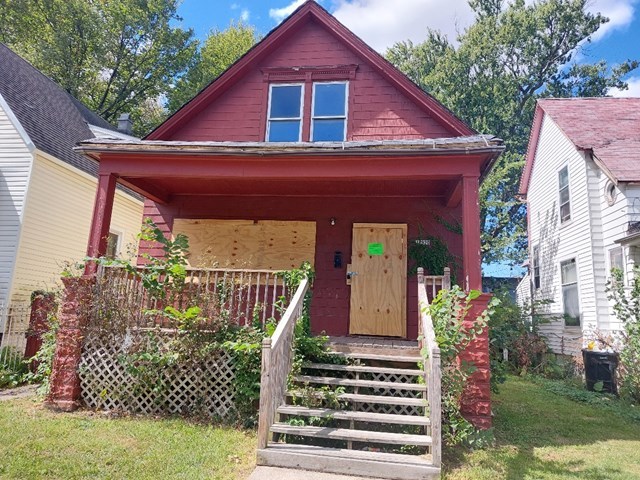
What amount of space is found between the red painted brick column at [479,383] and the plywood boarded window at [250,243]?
12.5ft

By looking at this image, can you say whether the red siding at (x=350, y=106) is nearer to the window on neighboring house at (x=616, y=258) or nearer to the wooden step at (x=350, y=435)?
the window on neighboring house at (x=616, y=258)

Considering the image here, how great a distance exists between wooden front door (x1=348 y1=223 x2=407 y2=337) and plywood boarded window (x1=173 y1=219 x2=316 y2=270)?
997mm

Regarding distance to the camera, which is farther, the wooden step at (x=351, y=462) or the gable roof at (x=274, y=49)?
the gable roof at (x=274, y=49)

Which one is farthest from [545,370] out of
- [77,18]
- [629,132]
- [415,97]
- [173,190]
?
[77,18]

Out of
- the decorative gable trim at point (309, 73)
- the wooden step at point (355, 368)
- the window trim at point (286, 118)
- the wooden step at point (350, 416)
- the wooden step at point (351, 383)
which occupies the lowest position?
the wooden step at point (350, 416)

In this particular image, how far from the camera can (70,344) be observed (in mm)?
5582

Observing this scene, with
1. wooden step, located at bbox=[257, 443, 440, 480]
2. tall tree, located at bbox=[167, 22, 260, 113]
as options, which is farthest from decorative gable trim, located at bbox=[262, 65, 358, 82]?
tall tree, located at bbox=[167, 22, 260, 113]

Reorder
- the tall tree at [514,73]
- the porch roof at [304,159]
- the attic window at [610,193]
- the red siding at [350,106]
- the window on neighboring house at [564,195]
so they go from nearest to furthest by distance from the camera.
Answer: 1. the porch roof at [304,159]
2. the red siding at [350,106]
3. the attic window at [610,193]
4. the window on neighboring house at [564,195]
5. the tall tree at [514,73]

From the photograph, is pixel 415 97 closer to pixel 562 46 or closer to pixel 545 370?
pixel 545 370

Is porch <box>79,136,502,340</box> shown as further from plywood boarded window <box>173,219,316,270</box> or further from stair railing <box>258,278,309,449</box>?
stair railing <box>258,278,309,449</box>

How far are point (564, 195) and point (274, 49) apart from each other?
28.5ft

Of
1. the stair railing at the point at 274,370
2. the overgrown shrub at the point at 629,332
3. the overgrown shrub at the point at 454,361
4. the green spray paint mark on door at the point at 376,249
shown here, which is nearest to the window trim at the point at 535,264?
the overgrown shrub at the point at 629,332

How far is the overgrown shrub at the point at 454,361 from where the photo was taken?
4.60 m

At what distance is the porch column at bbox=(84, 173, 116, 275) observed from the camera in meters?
6.10
